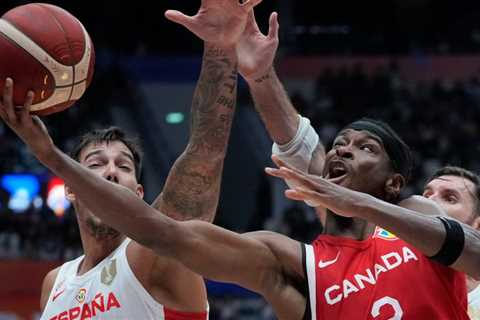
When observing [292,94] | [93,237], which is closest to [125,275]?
[93,237]

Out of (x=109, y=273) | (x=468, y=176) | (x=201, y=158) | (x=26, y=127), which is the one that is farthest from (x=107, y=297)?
(x=468, y=176)

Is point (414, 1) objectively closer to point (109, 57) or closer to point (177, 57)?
point (177, 57)

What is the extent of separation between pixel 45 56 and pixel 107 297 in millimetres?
1013

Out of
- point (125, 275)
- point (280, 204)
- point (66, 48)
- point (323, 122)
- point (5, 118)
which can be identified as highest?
point (66, 48)

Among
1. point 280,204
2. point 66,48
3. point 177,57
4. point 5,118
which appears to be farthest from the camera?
point 177,57

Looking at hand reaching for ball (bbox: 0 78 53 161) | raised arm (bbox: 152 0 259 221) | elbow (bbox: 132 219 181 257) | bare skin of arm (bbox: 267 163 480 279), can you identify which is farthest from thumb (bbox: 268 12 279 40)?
hand reaching for ball (bbox: 0 78 53 161)

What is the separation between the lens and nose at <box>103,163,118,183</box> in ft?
12.7

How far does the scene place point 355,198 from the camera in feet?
10.1

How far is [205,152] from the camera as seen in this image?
3.73 meters

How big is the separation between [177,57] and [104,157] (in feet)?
52.7

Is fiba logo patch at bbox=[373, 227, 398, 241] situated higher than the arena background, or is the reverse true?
fiba logo patch at bbox=[373, 227, 398, 241]

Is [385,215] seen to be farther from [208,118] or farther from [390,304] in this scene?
[208,118]

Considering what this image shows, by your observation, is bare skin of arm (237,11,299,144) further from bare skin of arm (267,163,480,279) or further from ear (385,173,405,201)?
bare skin of arm (267,163,480,279)

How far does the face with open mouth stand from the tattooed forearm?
46cm
